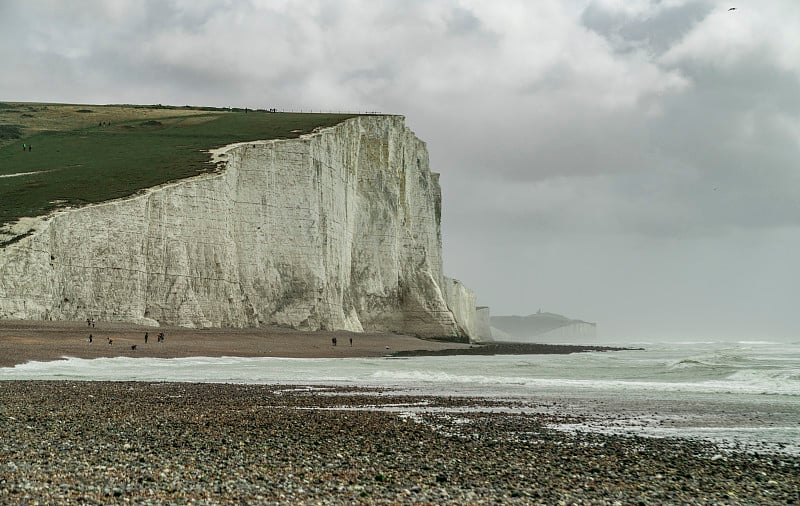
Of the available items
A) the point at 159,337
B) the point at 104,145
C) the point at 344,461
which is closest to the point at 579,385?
the point at 344,461

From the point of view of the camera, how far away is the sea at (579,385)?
15.1 metres

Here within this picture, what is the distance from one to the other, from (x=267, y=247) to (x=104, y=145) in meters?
24.3

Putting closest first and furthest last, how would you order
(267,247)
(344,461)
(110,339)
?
(344,461)
(110,339)
(267,247)

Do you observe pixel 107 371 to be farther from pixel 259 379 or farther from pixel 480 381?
pixel 480 381

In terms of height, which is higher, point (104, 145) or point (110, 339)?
point (104, 145)

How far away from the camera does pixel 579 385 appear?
1035 inches

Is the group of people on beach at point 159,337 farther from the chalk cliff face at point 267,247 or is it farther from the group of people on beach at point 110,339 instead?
the chalk cliff face at point 267,247

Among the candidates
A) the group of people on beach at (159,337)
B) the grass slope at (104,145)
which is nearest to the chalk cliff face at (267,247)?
the grass slope at (104,145)

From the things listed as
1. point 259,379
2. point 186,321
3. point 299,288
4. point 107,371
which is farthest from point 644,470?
point 299,288

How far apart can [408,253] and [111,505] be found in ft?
206

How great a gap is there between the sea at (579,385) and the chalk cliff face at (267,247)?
9.97m

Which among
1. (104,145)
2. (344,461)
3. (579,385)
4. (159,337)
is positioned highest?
(104,145)

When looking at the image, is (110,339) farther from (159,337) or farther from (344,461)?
(344,461)

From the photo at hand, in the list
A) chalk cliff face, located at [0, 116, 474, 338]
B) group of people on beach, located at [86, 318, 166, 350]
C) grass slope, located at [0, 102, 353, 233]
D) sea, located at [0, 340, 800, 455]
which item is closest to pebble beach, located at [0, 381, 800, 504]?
sea, located at [0, 340, 800, 455]
